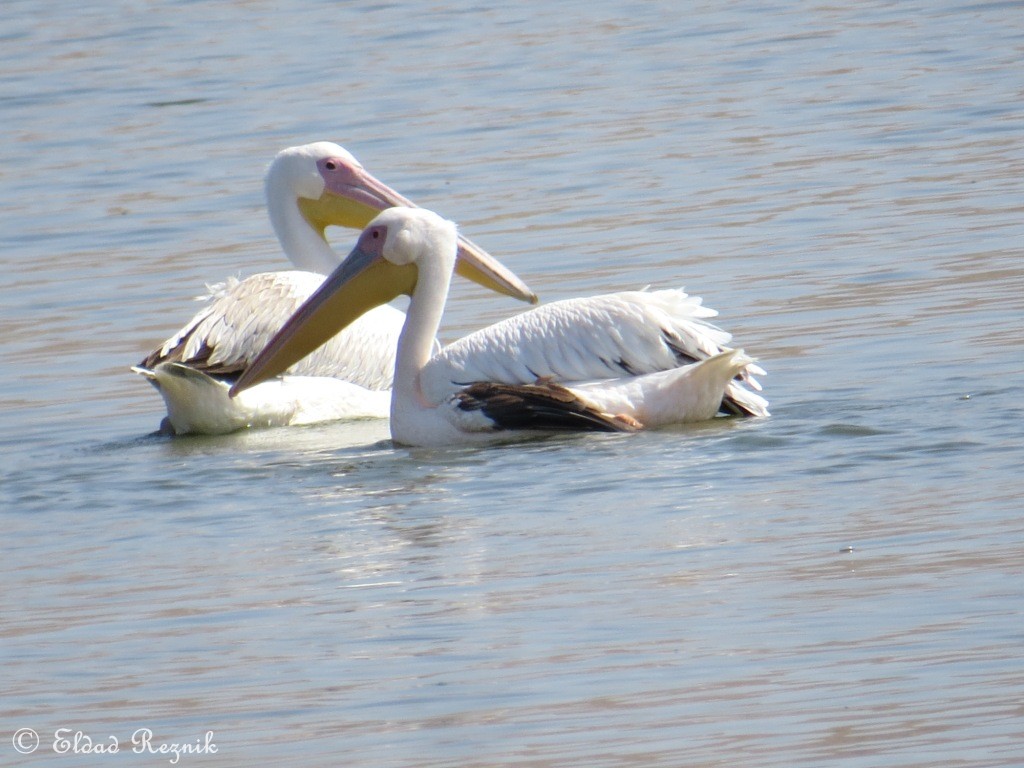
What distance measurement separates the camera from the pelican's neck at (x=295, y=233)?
838 centimetres

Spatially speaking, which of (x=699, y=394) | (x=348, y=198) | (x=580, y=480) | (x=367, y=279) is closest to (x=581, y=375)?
(x=699, y=394)

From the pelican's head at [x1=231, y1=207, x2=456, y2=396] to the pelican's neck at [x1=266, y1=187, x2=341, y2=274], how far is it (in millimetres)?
1211

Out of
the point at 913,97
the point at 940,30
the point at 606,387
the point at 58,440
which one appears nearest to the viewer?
the point at 606,387

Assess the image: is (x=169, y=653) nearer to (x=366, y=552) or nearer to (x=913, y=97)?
(x=366, y=552)

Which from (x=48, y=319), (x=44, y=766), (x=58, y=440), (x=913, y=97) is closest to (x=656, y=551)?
(x=44, y=766)

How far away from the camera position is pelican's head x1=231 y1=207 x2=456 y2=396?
700 cm

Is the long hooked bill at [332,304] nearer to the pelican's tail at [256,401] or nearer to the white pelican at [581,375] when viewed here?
the pelican's tail at [256,401]

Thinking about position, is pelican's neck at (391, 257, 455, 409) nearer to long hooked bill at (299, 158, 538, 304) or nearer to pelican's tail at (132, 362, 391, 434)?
pelican's tail at (132, 362, 391, 434)

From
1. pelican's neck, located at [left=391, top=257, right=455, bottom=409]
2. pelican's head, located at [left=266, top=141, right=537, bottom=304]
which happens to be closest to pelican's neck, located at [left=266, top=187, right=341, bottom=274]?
pelican's head, located at [left=266, top=141, right=537, bottom=304]

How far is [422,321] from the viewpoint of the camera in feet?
23.0

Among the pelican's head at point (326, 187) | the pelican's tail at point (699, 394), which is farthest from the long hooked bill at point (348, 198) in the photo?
the pelican's tail at point (699, 394)

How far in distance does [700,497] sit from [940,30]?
30.4ft

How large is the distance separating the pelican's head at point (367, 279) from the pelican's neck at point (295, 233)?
3.97 ft

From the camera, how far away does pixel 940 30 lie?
46.3 feet
